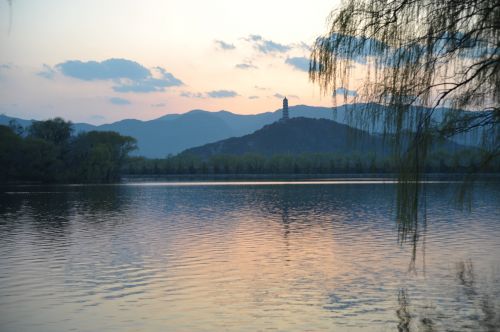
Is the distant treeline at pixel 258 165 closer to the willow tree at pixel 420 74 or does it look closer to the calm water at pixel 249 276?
Result: the calm water at pixel 249 276

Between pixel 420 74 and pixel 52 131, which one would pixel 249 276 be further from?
pixel 52 131

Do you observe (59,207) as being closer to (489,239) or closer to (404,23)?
(489,239)

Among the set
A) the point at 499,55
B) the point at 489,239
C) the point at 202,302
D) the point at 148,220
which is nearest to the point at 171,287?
the point at 202,302

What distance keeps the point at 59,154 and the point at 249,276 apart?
92.8 metres

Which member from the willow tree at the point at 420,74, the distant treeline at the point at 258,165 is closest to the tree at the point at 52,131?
the distant treeline at the point at 258,165

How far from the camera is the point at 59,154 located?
104 m

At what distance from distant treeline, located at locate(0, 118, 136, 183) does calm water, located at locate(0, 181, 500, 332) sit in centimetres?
6879

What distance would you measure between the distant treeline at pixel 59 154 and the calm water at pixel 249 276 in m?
68.8

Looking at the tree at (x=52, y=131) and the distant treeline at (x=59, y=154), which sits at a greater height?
the tree at (x=52, y=131)

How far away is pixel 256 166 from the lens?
15412 cm

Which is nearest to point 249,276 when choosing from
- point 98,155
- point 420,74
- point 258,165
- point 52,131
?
point 420,74

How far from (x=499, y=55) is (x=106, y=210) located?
3599 centimetres

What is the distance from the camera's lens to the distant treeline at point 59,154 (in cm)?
9681

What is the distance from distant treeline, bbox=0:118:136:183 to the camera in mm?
96812
